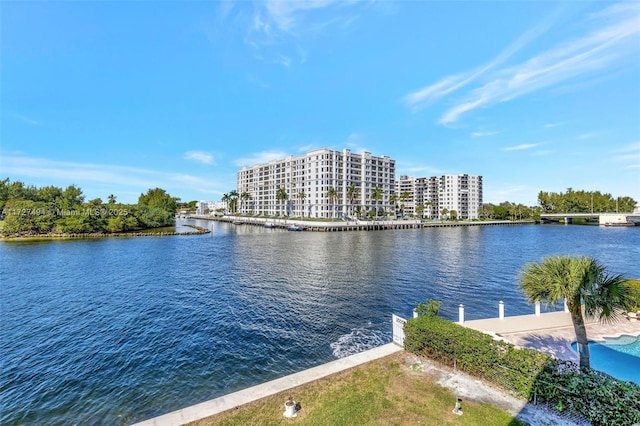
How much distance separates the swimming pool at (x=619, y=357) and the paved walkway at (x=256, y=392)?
991cm

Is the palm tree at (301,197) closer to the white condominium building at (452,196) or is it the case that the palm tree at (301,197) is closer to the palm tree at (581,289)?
the white condominium building at (452,196)

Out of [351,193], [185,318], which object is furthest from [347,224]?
[185,318]

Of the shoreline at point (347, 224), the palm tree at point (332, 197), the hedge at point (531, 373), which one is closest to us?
the hedge at point (531, 373)

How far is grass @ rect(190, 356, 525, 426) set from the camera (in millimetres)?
8664

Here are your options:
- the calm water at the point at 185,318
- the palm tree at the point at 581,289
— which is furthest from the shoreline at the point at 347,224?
the palm tree at the point at 581,289

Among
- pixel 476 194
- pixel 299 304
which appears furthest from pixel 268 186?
pixel 299 304

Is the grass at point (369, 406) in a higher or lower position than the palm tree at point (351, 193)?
lower

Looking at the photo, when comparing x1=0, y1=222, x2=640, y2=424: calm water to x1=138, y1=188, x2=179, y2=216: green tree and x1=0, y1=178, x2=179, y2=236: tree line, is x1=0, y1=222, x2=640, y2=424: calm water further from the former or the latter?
x1=138, y1=188, x2=179, y2=216: green tree

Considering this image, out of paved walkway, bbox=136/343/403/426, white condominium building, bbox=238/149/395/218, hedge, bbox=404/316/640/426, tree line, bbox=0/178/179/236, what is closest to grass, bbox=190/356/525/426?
paved walkway, bbox=136/343/403/426

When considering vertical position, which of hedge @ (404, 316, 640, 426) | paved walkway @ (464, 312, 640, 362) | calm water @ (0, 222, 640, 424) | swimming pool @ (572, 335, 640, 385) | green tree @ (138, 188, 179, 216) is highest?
green tree @ (138, 188, 179, 216)

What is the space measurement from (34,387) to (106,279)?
2333 centimetres

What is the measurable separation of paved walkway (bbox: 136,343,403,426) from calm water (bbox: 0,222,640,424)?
2.95 m

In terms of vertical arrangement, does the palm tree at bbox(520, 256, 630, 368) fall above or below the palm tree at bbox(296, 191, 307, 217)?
below

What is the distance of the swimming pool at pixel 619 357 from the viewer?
13.0 m
